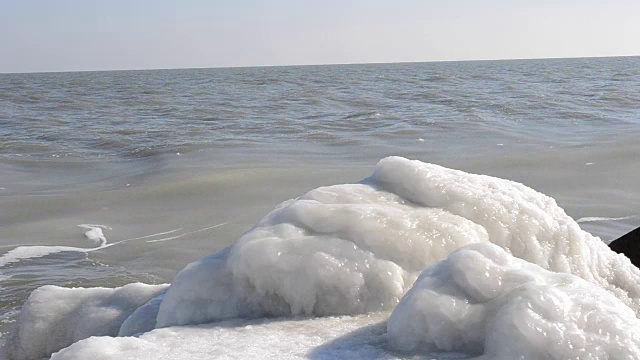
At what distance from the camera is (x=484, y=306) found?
83.2 inches

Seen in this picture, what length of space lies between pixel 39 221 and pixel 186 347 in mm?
5824

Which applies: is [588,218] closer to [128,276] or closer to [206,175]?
[128,276]

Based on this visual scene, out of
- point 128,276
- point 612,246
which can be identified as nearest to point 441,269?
point 612,246

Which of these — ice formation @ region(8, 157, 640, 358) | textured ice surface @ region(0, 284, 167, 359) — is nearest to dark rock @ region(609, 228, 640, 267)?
ice formation @ region(8, 157, 640, 358)

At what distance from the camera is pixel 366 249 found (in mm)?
2631

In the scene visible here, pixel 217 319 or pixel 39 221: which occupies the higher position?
pixel 217 319

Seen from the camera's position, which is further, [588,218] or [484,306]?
[588,218]

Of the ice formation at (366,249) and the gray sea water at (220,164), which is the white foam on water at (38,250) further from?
the ice formation at (366,249)

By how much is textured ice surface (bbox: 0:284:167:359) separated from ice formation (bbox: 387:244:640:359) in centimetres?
136

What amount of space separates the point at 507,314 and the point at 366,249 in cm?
73

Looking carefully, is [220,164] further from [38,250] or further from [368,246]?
[368,246]

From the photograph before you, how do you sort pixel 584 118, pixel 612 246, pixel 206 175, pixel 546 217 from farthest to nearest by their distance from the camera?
1. pixel 584 118
2. pixel 206 175
3. pixel 612 246
4. pixel 546 217

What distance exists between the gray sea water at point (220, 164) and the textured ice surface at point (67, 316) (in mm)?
1063

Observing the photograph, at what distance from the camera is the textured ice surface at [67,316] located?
3.05 m
